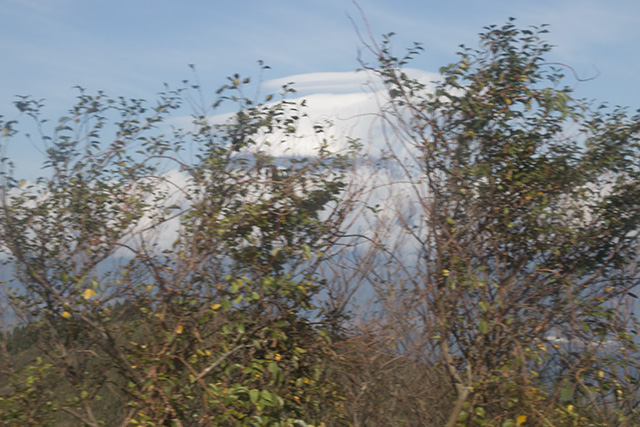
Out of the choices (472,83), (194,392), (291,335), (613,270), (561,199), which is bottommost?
(194,392)

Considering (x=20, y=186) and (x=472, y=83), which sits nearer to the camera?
(x=472, y=83)

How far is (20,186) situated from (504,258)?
4.09m

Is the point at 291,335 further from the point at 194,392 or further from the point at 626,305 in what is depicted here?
the point at 626,305

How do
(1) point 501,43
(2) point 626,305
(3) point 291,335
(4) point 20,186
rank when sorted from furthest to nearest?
(4) point 20,186 → (1) point 501,43 → (2) point 626,305 → (3) point 291,335

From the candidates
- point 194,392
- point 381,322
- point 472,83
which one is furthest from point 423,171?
point 194,392

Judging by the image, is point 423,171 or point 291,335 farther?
point 423,171

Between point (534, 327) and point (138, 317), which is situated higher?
point (534, 327)

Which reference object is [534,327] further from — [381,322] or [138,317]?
[138,317]

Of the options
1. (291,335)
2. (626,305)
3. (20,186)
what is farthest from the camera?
(20,186)

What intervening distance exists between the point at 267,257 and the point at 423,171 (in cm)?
139

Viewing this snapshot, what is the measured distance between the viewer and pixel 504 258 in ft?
15.0

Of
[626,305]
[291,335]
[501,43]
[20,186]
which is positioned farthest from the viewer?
[20,186]

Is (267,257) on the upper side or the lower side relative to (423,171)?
lower

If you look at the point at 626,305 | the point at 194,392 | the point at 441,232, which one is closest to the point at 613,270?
the point at 626,305
